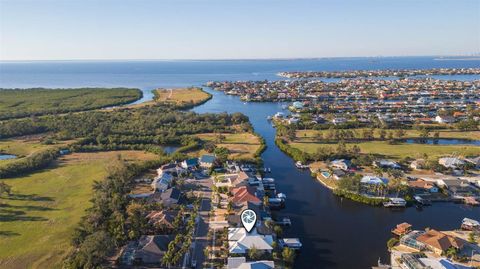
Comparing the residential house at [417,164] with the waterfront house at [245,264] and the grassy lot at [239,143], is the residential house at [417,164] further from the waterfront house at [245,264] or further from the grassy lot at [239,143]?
the waterfront house at [245,264]

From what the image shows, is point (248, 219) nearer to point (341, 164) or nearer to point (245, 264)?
point (245, 264)

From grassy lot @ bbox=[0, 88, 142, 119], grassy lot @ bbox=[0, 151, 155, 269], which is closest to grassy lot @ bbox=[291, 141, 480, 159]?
grassy lot @ bbox=[0, 151, 155, 269]

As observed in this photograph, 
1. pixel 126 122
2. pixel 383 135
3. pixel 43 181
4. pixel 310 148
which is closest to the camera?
pixel 43 181

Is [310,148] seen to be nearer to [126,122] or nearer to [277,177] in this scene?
[277,177]

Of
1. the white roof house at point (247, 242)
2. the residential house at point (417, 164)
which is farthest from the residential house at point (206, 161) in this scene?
the residential house at point (417, 164)

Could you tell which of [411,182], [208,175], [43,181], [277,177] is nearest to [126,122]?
[43,181]

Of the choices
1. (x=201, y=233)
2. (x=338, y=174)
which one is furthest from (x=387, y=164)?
(x=201, y=233)

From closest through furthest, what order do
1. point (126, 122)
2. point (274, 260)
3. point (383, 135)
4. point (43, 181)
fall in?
point (274, 260)
point (43, 181)
point (383, 135)
point (126, 122)

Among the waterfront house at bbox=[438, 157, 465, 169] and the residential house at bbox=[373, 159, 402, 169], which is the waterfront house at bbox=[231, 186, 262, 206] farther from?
the waterfront house at bbox=[438, 157, 465, 169]
